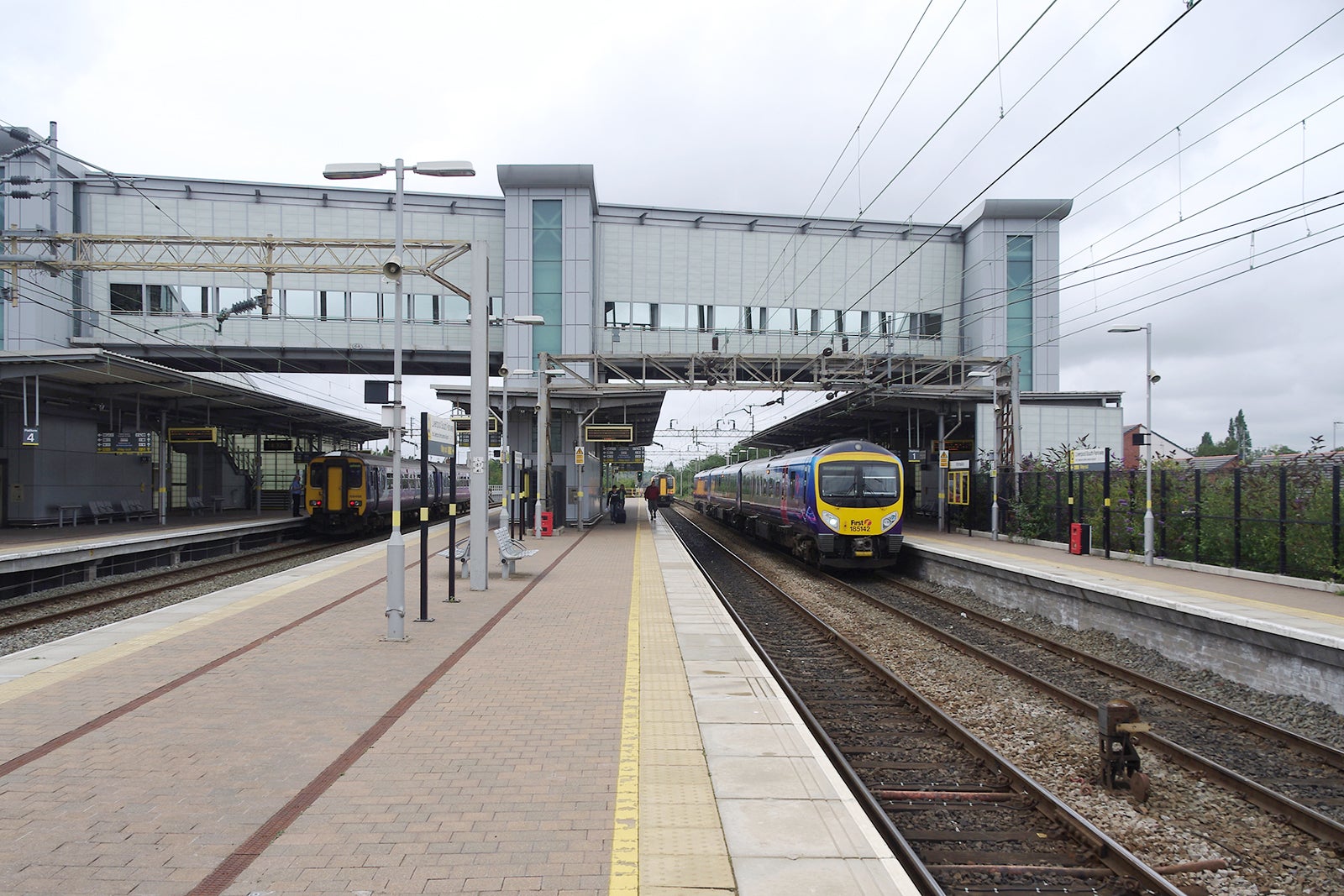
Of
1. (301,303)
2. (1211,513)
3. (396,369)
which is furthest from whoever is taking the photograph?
(301,303)

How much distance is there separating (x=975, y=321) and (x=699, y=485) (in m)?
21.3

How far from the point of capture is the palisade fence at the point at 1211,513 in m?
12.5

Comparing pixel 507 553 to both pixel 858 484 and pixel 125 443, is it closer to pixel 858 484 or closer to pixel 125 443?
pixel 858 484

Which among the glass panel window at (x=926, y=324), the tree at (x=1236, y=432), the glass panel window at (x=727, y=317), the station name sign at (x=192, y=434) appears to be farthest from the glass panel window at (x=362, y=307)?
the tree at (x=1236, y=432)

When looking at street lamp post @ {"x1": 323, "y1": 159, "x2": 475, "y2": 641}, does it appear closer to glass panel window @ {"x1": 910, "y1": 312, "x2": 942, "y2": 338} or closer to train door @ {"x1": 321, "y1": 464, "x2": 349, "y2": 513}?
train door @ {"x1": 321, "y1": 464, "x2": 349, "y2": 513}

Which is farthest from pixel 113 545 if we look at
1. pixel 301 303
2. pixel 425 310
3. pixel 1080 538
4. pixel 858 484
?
pixel 1080 538

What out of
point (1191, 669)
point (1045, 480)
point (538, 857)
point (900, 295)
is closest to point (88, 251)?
point (538, 857)

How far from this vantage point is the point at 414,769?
17.1 ft

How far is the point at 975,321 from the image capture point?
1528 inches

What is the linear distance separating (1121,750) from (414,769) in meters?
5.07

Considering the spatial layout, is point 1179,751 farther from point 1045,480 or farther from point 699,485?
point 699,485

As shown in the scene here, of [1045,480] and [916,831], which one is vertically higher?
[1045,480]

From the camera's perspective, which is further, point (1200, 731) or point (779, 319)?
point (779, 319)

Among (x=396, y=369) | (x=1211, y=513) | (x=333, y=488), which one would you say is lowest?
(x=1211, y=513)
